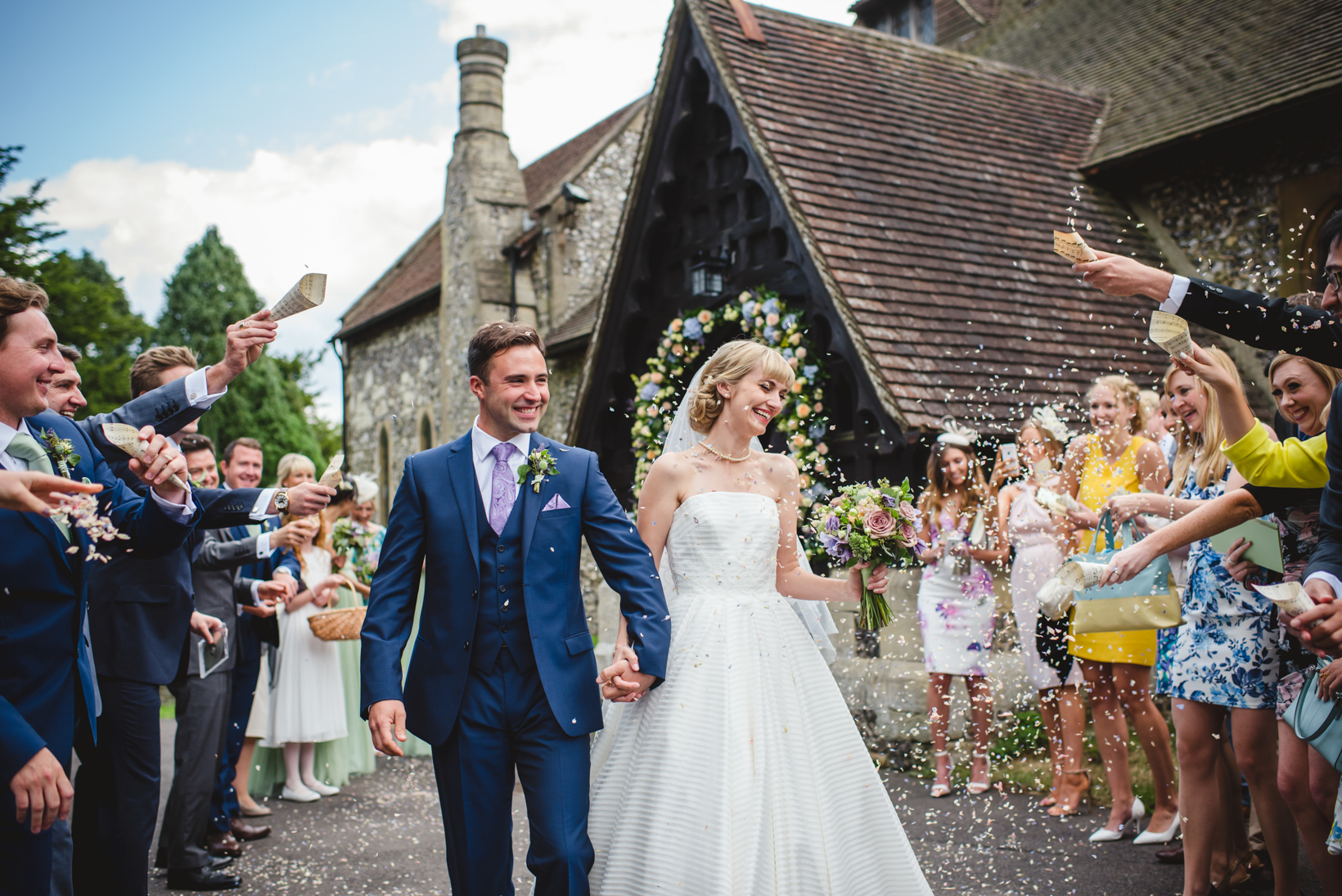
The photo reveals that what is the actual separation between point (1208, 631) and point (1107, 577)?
0.90 m

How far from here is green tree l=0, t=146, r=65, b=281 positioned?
20.3m

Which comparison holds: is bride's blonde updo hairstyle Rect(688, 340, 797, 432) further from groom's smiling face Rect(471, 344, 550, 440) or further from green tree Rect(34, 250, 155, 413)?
green tree Rect(34, 250, 155, 413)

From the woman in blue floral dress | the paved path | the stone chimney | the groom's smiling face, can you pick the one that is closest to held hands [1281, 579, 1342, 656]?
the woman in blue floral dress

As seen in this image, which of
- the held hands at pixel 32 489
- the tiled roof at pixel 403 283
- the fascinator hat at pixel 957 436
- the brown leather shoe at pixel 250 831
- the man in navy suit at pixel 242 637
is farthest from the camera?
the tiled roof at pixel 403 283

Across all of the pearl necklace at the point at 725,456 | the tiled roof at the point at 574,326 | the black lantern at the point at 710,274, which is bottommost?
the pearl necklace at the point at 725,456

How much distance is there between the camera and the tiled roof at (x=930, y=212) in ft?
27.4

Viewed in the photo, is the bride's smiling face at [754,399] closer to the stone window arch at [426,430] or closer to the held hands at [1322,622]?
the held hands at [1322,622]

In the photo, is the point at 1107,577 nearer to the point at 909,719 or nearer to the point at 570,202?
the point at 909,719

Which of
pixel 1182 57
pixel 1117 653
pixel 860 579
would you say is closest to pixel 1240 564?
pixel 860 579

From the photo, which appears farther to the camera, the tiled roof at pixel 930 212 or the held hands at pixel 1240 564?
the tiled roof at pixel 930 212

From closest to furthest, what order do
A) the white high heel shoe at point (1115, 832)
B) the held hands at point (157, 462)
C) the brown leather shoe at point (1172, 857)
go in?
the held hands at point (157, 462), the brown leather shoe at point (1172, 857), the white high heel shoe at point (1115, 832)

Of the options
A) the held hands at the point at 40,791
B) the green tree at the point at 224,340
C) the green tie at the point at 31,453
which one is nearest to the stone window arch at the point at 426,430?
the green tree at the point at 224,340

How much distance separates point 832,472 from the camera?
9156 mm

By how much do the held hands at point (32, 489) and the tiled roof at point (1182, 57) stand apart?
10477 millimetres
